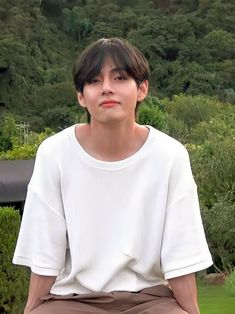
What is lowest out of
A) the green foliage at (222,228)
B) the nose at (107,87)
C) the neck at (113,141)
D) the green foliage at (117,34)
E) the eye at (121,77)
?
the green foliage at (117,34)

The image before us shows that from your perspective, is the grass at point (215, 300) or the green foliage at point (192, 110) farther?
the green foliage at point (192, 110)

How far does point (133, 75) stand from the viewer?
2.35 meters

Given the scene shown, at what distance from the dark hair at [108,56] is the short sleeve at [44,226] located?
24 cm

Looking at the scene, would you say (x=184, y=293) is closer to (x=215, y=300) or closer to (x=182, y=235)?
(x=182, y=235)

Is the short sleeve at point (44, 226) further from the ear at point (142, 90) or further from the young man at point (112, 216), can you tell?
the ear at point (142, 90)

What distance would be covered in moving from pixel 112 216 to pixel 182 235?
19 cm

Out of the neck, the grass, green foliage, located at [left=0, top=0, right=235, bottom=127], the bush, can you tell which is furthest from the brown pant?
green foliage, located at [left=0, top=0, right=235, bottom=127]

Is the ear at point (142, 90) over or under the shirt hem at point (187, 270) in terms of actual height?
over

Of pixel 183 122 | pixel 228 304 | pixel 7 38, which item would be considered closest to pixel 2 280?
pixel 228 304

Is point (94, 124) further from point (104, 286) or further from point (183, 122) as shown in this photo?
point (183, 122)

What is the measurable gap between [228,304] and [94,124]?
8.17 m

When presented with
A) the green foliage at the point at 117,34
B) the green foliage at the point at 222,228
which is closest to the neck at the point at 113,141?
the green foliage at the point at 222,228

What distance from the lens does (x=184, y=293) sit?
2312 mm

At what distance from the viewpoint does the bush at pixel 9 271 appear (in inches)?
243
